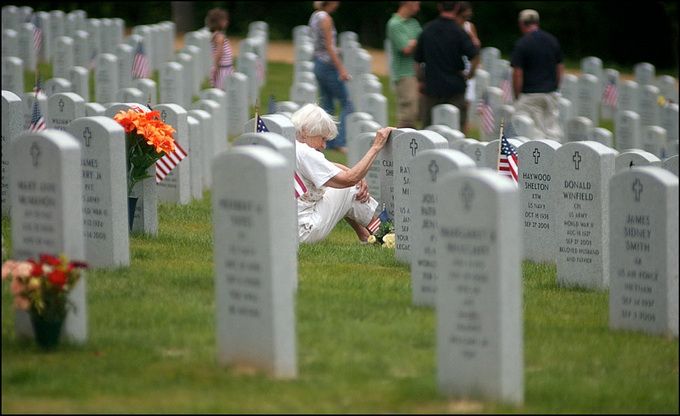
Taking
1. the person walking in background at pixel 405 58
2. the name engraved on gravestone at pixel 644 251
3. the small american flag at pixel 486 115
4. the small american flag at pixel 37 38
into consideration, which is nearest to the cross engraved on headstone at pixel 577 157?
the name engraved on gravestone at pixel 644 251

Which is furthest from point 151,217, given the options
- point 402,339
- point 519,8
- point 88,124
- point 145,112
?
point 519,8

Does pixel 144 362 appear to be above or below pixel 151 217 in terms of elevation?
below

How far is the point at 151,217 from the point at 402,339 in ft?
13.7

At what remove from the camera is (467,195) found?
7113mm

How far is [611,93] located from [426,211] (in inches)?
763

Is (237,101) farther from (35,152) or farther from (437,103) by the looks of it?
(35,152)

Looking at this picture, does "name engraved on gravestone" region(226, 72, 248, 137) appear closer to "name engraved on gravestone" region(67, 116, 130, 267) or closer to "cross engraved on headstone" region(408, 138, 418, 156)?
"cross engraved on headstone" region(408, 138, 418, 156)

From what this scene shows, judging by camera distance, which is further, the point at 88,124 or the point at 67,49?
the point at 67,49

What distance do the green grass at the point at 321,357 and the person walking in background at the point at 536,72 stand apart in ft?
28.0

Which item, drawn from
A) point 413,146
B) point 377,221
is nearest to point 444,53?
point 377,221

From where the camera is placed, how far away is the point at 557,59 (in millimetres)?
19078

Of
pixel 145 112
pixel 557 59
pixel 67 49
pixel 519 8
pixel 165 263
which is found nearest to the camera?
pixel 165 263

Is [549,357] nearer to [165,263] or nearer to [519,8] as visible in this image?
[165,263]

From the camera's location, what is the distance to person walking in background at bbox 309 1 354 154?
758 inches
